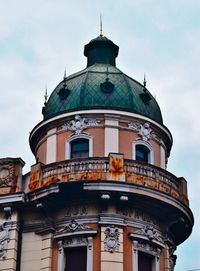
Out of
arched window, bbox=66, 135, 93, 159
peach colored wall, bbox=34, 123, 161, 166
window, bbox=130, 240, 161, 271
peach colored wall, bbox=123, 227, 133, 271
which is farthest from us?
arched window, bbox=66, 135, 93, 159

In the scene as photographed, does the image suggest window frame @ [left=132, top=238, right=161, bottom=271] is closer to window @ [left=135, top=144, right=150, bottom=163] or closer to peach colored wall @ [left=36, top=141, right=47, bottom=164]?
window @ [left=135, top=144, right=150, bottom=163]

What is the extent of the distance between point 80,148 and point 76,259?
20.7 feet

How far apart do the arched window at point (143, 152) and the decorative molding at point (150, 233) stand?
4.27 m

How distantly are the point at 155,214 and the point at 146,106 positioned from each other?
693 centimetres

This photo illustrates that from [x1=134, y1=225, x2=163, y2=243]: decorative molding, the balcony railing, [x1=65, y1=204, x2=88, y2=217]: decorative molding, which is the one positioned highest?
the balcony railing

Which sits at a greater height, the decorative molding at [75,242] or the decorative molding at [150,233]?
the decorative molding at [150,233]

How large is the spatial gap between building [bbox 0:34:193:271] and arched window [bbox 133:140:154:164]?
0.17 feet

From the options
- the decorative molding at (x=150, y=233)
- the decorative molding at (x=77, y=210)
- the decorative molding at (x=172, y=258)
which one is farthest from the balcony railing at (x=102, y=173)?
the decorative molding at (x=172, y=258)

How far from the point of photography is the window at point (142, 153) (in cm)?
3784

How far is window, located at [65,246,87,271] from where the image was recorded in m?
33.5

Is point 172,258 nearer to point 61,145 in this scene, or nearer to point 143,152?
point 143,152

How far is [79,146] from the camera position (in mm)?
37625

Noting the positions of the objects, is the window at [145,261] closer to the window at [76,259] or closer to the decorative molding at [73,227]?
the window at [76,259]

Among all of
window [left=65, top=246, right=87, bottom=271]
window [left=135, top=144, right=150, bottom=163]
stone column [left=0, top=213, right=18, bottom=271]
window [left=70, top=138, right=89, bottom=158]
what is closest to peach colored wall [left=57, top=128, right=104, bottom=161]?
window [left=70, top=138, right=89, bottom=158]
